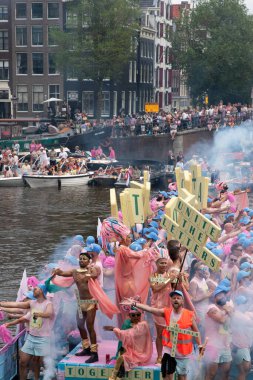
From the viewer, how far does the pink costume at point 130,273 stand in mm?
12672

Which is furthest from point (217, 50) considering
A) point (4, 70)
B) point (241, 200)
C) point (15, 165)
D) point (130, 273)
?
point (130, 273)

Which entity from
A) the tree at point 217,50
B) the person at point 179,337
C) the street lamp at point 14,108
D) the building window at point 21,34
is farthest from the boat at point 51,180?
the person at point 179,337

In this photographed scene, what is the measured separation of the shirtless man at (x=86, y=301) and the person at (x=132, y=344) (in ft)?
2.41

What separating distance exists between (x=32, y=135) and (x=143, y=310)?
42.8 meters

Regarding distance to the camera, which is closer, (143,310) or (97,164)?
(143,310)

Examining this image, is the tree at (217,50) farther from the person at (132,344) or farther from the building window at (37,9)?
the person at (132,344)

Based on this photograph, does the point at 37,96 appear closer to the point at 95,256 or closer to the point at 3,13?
the point at 3,13

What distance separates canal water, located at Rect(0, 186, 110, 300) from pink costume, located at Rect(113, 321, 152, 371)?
9.10 meters

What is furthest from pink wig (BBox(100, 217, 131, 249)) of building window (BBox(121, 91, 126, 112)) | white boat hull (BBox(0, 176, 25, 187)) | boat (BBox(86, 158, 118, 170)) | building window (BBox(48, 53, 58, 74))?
building window (BBox(121, 91, 126, 112))

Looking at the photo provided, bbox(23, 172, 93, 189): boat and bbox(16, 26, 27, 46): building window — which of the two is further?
bbox(16, 26, 27, 46): building window

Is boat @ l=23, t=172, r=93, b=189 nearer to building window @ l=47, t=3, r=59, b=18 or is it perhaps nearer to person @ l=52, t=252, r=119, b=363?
building window @ l=47, t=3, r=59, b=18

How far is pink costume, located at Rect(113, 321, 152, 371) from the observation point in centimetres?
1160

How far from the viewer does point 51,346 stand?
41.5 feet

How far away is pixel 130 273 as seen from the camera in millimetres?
12680
